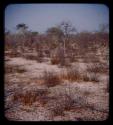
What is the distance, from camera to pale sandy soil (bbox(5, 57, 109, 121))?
93.5 inches

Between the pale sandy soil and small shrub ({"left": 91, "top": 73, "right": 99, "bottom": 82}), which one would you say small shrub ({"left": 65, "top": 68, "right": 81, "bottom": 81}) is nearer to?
the pale sandy soil

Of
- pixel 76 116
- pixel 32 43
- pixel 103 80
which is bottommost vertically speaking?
pixel 76 116

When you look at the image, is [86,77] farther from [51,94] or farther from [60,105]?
[60,105]

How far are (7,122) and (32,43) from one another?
192 cm

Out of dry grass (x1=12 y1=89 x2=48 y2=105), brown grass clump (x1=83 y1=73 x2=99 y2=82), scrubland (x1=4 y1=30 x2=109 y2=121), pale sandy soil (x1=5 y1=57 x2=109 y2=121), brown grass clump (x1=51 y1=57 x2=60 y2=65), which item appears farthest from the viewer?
brown grass clump (x1=51 y1=57 x2=60 y2=65)

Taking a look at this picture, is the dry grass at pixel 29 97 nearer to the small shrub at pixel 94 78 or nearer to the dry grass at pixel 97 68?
the small shrub at pixel 94 78

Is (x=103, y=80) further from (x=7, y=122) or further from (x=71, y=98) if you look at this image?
(x=7, y=122)

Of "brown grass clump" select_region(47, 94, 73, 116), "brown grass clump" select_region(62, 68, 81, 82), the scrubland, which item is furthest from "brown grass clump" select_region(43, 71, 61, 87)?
"brown grass clump" select_region(47, 94, 73, 116)

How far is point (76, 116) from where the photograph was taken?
238cm

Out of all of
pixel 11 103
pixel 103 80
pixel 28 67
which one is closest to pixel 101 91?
pixel 103 80

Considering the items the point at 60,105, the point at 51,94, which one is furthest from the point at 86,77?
the point at 60,105

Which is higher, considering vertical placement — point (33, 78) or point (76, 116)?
point (33, 78)

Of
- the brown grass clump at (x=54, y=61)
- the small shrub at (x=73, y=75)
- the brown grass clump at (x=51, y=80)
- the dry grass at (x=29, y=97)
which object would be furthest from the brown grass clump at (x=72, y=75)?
the dry grass at (x=29, y=97)

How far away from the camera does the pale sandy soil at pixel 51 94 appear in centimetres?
238
